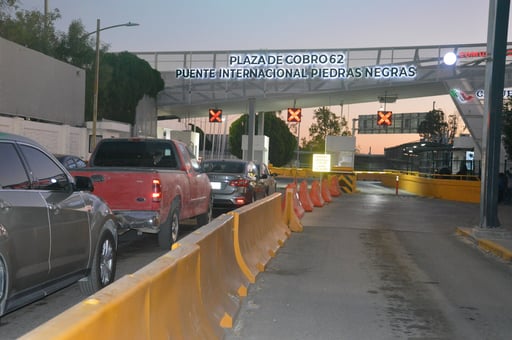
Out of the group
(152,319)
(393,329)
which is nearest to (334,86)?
(393,329)

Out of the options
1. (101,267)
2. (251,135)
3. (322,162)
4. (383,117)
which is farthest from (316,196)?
(251,135)

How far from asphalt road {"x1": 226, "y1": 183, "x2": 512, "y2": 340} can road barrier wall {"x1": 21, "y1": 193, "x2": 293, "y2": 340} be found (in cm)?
38

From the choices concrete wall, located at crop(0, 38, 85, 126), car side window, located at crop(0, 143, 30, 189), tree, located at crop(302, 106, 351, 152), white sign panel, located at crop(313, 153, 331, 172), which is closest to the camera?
car side window, located at crop(0, 143, 30, 189)

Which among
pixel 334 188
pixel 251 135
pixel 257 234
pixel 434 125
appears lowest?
pixel 334 188

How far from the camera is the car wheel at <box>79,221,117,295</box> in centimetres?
634

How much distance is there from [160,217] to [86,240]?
10.1ft

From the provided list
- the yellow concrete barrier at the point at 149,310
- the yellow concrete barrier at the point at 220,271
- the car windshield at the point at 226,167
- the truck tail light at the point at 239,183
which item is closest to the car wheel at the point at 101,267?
the yellow concrete barrier at the point at 220,271

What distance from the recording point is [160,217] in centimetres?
915

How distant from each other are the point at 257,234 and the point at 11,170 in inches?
193

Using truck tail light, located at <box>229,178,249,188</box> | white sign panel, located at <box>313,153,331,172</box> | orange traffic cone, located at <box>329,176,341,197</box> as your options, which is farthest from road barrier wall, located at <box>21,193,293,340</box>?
orange traffic cone, located at <box>329,176,341,197</box>

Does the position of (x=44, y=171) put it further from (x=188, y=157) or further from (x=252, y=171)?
(x=252, y=171)

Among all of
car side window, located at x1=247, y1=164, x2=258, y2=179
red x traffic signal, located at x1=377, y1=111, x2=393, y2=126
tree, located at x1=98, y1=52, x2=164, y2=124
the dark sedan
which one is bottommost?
the dark sedan

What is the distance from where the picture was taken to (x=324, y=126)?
86.1 metres

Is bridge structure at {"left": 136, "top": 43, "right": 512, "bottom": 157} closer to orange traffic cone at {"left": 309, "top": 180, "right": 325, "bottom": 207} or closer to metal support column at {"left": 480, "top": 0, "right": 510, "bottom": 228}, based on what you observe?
orange traffic cone at {"left": 309, "top": 180, "right": 325, "bottom": 207}
